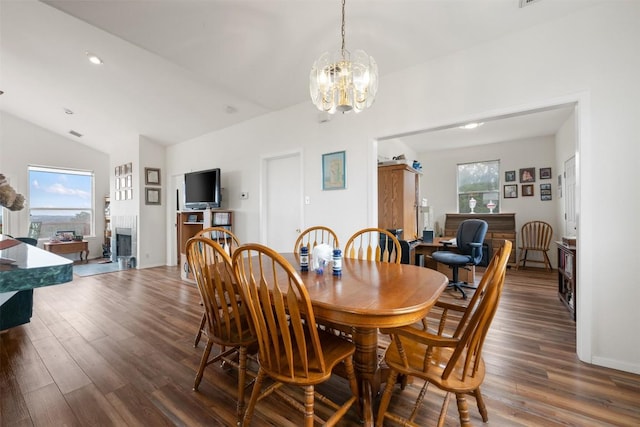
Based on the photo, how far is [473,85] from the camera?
255 cm

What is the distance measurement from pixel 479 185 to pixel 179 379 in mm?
6714

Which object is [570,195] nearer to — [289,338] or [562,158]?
[562,158]

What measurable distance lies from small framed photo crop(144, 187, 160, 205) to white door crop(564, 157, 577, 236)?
25.7 feet

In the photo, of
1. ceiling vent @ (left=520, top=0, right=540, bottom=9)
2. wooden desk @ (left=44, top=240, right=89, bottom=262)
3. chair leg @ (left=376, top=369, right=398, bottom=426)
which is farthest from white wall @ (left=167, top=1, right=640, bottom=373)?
wooden desk @ (left=44, top=240, right=89, bottom=262)

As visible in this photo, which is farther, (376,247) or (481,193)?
(481,193)

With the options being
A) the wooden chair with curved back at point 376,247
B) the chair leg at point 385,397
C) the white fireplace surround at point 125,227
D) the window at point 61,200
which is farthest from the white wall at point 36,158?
the chair leg at point 385,397

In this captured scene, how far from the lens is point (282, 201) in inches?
171

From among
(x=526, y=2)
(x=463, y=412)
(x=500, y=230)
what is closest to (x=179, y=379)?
(x=463, y=412)

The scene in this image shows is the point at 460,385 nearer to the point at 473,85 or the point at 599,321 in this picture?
the point at 599,321

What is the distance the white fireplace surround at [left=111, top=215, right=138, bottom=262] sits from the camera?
5703 millimetres

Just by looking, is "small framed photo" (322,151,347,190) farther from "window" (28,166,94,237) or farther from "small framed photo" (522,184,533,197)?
"window" (28,166,94,237)

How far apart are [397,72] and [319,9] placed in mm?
1181

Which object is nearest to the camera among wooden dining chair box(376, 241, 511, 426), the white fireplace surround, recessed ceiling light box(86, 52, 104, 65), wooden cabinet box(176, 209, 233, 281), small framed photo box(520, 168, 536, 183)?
wooden dining chair box(376, 241, 511, 426)

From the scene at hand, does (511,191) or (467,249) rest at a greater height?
(511,191)
